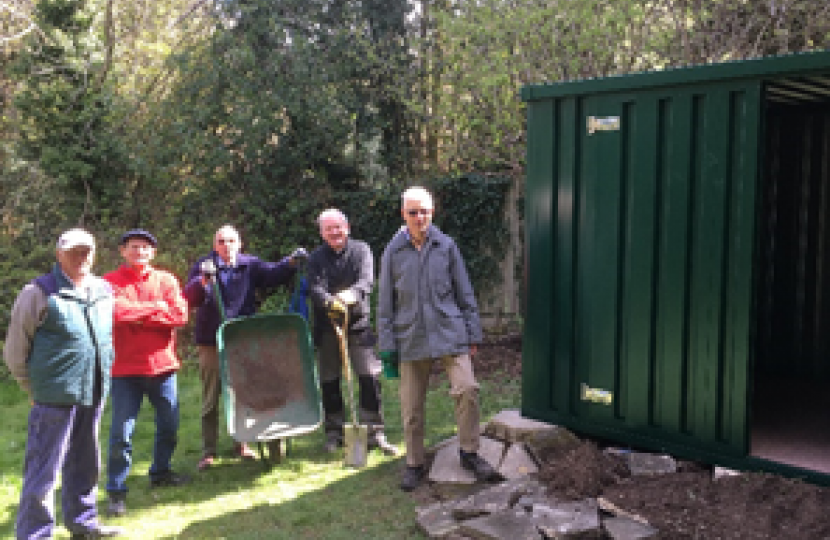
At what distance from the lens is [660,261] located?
14.0ft

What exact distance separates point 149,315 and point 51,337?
0.71 meters

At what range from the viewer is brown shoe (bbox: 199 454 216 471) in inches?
204

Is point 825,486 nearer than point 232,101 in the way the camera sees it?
Yes

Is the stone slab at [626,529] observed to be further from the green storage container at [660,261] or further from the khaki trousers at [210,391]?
the khaki trousers at [210,391]

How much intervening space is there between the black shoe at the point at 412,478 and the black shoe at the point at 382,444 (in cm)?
54

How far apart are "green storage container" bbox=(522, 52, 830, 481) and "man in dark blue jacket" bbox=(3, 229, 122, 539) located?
2612 millimetres

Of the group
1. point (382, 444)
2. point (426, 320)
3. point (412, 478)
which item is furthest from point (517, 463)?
point (382, 444)

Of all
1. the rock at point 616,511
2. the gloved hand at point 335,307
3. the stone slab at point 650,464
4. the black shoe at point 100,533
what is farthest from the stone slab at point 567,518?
the black shoe at point 100,533

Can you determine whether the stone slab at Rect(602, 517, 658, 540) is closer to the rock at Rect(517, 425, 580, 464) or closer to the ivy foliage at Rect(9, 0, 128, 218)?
the rock at Rect(517, 425, 580, 464)

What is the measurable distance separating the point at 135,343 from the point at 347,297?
138 cm

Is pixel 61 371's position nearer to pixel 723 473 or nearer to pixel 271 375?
pixel 271 375

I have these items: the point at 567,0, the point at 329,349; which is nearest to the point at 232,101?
the point at 567,0

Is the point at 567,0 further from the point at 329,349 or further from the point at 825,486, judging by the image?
the point at 825,486

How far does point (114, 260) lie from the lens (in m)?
10.1
